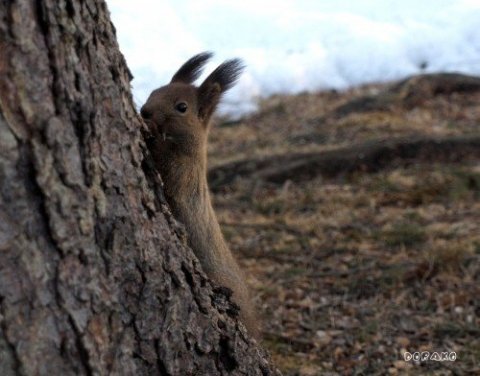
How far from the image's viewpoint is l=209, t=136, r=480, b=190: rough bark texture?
7.63m

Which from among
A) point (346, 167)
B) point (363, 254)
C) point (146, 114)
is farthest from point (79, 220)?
point (346, 167)

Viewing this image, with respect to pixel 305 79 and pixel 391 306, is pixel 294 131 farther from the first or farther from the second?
pixel 391 306

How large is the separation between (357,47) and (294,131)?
4421 millimetres

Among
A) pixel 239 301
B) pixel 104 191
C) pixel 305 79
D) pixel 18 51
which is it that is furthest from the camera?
pixel 305 79

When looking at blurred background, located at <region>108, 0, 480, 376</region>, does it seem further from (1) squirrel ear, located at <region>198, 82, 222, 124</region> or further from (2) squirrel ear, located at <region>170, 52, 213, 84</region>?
(2) squirrel ear, located at <region>170, 52, 213, 84</region>

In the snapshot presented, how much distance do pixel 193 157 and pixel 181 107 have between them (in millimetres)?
231

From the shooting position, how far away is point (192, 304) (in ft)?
7.73

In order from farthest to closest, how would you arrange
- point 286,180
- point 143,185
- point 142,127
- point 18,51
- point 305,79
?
point 305,79 < point 286,180 < point 142,127 < point 143,185 < point 18,51

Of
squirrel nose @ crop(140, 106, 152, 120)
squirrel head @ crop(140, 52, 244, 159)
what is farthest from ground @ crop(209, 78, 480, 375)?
squirrel nose @ crop(140, 106, 152, 120)

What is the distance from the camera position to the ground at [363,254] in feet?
13.3

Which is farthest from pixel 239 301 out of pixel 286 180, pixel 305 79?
pixel 305 79

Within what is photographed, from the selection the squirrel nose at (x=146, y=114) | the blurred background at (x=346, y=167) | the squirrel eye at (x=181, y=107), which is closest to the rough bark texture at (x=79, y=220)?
the squirrel nose at (x=146, y=114)

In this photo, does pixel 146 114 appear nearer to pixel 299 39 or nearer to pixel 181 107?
pixel 181 107

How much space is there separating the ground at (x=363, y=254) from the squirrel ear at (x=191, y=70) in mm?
1407
